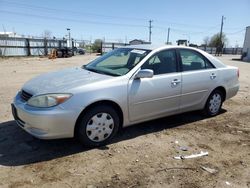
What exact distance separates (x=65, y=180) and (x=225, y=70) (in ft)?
13.9

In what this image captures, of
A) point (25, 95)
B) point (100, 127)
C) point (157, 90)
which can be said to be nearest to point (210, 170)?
point (157, 90)

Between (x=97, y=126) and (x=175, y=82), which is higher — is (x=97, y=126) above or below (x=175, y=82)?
below

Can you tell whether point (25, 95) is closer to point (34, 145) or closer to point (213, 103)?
point (34, 145)

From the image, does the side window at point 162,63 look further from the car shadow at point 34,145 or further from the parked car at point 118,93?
the car shadow at point 34,145

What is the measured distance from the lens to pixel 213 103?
18.3 feet

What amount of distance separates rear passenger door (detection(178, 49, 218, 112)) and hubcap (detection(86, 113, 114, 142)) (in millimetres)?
1639

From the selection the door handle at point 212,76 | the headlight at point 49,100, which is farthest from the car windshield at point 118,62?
the door handle at point 212,76

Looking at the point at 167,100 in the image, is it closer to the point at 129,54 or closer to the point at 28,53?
the point at 129,54

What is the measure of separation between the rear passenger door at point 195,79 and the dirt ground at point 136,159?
505 millimetres

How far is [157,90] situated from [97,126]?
1245mm

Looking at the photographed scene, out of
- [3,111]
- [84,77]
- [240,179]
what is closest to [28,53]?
[3,111]

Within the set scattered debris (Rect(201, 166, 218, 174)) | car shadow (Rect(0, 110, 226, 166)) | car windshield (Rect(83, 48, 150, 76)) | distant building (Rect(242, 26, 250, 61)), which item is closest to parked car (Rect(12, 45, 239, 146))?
car windshield (Rect(83, 48, 150, 76))

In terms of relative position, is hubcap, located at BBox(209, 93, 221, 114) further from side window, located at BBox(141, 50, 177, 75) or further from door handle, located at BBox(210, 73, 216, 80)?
side window, located at BBox(141, 50, 177, 75)

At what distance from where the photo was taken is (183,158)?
376cm
